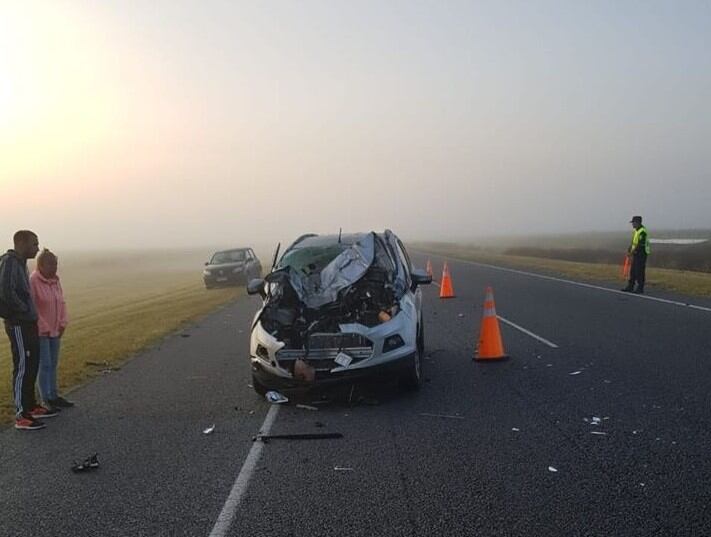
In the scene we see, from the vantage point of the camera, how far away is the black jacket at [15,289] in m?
6.75

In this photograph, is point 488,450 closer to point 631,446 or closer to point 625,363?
point 631,446

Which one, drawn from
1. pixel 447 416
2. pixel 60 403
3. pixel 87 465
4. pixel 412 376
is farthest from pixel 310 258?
pixel 87 465

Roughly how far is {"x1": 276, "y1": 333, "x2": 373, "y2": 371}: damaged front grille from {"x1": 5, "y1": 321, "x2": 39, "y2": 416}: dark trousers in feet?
8.51

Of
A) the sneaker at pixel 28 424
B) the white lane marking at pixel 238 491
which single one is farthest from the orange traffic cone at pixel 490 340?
the sneaker at pixel 28 424

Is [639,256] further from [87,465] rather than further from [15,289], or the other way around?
[87,465]

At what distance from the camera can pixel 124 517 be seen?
431cm

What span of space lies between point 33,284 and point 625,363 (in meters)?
7.13

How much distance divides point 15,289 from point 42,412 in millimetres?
1406

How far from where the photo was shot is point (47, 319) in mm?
7375

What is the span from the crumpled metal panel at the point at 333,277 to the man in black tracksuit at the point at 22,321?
283 cm

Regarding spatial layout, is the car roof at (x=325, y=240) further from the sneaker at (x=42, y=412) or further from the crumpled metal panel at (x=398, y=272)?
the sneaker at (x=42, y=412)

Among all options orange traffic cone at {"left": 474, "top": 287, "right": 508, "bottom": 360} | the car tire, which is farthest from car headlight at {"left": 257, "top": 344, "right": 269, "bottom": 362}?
orange traffic cone at {"left": 474, "top": 287, "right": 508, "bottom": 360}

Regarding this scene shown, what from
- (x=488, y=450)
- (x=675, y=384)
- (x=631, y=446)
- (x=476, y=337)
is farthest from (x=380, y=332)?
(x=476, y=337)

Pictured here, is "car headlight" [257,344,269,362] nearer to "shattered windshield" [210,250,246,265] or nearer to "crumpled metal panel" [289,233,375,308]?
"crumpled metal panel" [289,233,375,308]
